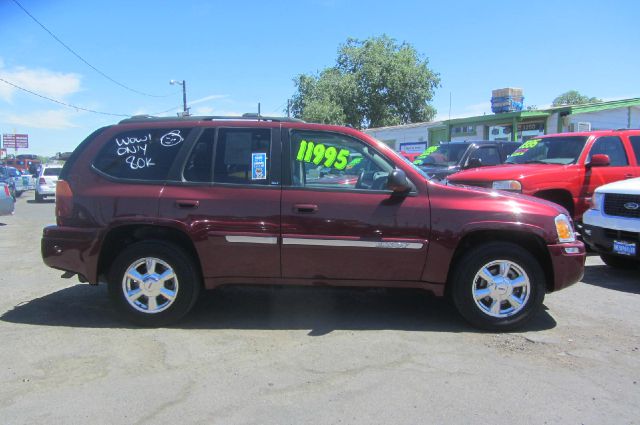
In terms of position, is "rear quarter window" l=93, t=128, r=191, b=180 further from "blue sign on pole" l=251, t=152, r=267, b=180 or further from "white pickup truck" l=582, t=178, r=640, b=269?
"white pickup truck" l=582, t=178, r=640, b=269

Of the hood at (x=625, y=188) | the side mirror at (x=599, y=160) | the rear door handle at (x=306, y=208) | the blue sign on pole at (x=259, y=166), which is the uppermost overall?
the side mirror at (x=599, y=160)

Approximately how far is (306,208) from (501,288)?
186cm

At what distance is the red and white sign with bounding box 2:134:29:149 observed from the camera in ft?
213

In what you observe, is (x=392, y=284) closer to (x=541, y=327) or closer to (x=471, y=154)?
(x=541, y=327)

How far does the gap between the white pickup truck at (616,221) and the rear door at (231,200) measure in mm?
4459

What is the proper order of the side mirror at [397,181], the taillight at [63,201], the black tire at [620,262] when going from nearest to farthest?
the side mirror at [397,181]
the taillight at [63,201]
the black tire at [620,262]

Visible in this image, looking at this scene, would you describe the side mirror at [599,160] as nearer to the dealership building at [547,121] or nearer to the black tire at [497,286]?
the black tire at [497,286]

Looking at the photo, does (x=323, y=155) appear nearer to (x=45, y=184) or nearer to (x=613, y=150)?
(x=613, y=150)

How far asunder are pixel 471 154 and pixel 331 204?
787 centimetres

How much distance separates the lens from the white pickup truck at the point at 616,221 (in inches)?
251

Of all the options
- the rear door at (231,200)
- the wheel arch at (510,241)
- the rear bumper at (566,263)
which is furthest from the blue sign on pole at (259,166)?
the rear bumper at (566,263)

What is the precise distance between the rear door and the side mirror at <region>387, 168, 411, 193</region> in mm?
989

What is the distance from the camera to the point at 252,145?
480 centimetres

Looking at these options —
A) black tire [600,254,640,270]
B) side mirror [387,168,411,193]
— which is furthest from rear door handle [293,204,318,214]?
black tire [600,254,640,270]
